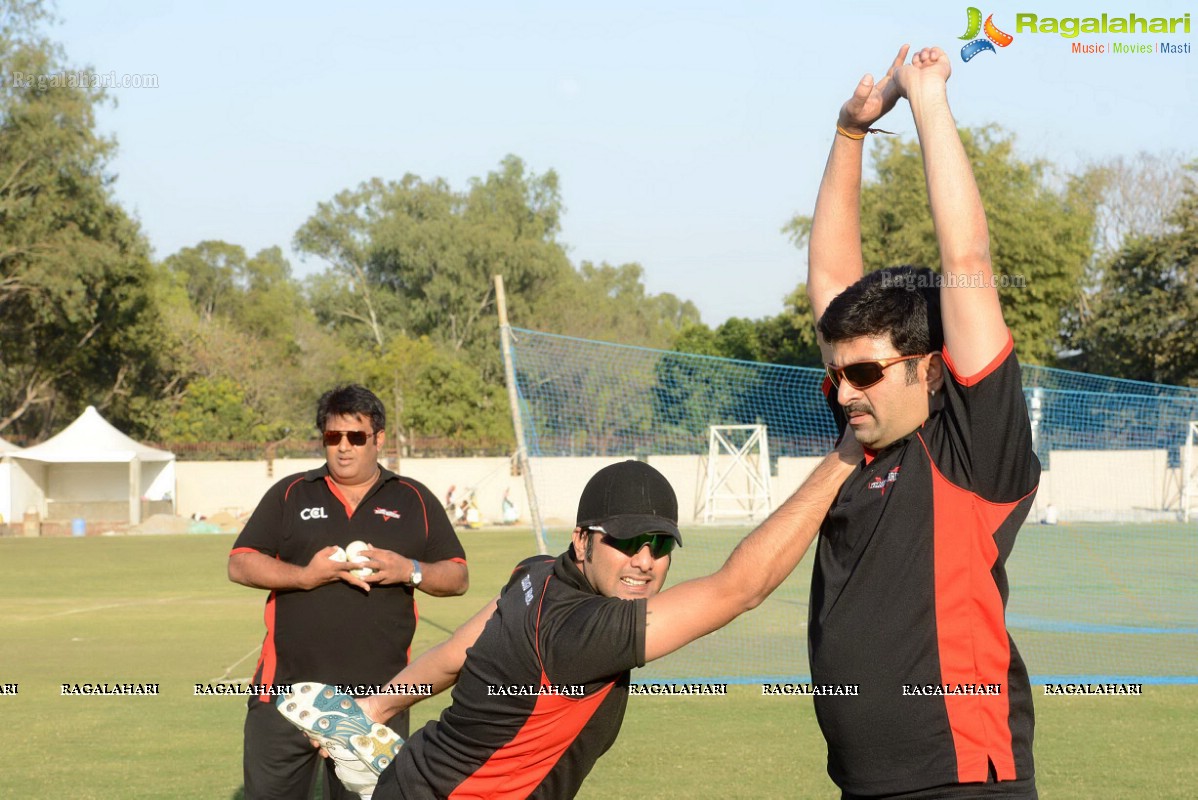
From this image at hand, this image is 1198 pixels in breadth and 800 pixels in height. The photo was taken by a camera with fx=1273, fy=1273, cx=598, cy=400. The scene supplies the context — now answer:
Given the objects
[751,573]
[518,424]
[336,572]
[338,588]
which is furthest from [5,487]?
[751,573]

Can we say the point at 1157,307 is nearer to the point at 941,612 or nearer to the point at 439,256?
the point at 439,256

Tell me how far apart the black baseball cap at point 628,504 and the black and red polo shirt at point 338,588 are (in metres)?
3.08

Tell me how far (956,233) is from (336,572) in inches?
153

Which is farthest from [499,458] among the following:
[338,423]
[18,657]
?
[338,423]

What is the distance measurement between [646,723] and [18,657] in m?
7.84

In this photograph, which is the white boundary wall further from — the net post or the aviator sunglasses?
the aviator sunglasses

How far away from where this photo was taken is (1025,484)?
2686 millimetres

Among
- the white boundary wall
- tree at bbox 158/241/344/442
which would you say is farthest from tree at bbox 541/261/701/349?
the white boundary wall

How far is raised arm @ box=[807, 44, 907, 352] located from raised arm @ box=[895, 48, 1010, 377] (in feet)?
1.46

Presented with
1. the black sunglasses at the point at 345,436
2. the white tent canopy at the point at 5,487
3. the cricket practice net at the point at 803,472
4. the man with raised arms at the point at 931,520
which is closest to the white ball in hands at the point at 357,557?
the black sunglasses at the point at 345,436

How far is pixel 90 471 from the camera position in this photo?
141 feet

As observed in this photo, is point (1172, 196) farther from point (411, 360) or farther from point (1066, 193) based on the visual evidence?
point (411, 360)

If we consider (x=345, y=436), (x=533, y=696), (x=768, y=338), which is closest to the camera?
(x=533, y=696)

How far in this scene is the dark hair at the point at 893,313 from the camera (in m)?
2.77
